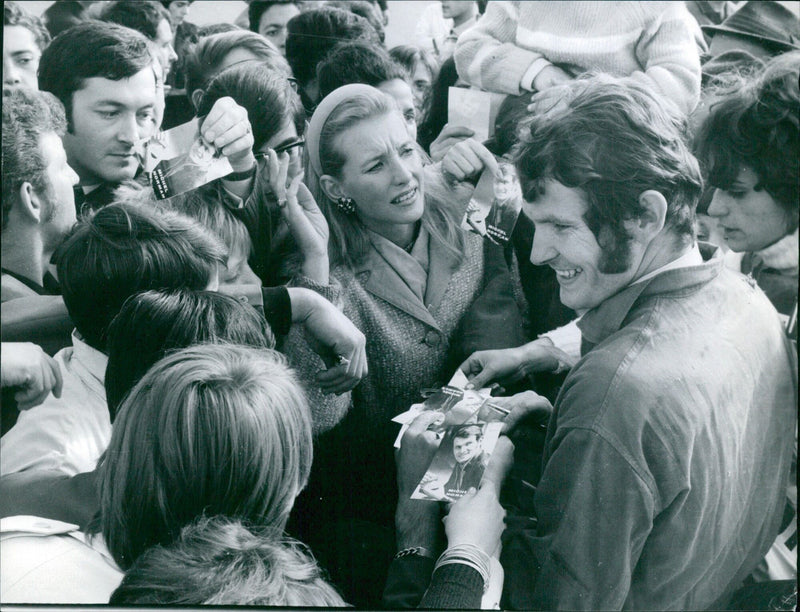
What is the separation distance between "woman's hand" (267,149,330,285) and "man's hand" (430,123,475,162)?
1.08ft

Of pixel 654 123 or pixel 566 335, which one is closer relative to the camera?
pixel 654 123

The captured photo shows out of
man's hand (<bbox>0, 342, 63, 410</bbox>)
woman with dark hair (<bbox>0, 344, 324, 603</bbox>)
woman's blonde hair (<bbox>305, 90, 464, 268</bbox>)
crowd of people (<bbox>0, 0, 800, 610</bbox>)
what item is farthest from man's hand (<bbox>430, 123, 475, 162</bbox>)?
man's hand (<bbox>0, 342, 63, 410</bbox>)

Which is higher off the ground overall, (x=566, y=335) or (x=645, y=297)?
(x=645, y=297)

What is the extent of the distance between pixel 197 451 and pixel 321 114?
844mm

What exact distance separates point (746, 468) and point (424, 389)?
80cm

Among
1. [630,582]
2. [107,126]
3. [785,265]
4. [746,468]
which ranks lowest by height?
[630,582]

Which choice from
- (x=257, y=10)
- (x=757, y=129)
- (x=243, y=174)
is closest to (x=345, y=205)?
(x=243, y=174)

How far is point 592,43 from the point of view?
208cm

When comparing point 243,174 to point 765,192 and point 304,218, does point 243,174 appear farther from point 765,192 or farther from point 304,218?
point 765,192

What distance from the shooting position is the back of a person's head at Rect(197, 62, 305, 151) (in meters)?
2.02

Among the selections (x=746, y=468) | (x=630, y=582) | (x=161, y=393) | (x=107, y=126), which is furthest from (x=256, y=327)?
(x=746, y=468)

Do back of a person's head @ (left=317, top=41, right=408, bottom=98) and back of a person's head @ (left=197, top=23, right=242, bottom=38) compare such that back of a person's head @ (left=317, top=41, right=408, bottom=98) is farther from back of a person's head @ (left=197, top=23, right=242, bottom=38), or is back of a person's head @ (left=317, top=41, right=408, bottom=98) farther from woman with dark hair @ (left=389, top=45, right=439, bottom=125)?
back of a person's head @ (left=197, top=23, right=242, bottom=38)

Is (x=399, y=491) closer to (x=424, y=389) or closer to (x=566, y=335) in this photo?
(x=424, y=389)

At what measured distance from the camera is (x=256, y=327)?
2.01 meters
